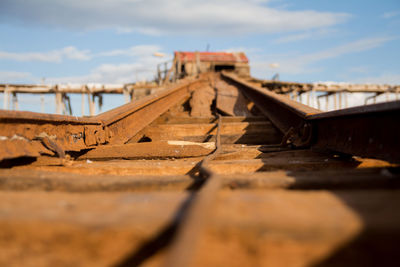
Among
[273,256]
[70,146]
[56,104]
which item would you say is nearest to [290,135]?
[70,146]

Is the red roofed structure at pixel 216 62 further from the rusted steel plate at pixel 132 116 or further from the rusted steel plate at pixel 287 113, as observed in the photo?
the rusted steel plate at pixel 287 113

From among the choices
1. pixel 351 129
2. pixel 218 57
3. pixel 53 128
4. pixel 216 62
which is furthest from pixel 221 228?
pixel 218 57

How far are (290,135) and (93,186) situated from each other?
7.01 feet

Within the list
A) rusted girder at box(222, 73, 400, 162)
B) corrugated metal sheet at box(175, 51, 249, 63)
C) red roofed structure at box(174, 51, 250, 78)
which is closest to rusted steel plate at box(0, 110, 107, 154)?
rusted girder at box(222, 73, 400, 162)

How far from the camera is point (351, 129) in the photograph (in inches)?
80.6

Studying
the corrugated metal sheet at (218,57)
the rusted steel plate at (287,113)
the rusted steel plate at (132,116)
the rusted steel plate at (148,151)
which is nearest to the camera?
the rusted steel plate at (148,151)

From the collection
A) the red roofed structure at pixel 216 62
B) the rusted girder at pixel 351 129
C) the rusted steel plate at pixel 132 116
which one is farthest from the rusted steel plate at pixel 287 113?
the red roofed structure at pixel 216 62

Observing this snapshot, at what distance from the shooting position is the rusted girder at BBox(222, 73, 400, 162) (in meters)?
1.59

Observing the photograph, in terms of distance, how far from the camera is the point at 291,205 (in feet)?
3.01

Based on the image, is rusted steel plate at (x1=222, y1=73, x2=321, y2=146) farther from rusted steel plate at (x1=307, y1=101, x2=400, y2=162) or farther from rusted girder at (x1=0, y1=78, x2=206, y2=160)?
rusted girder at (x1=0, y1=78, x2=206, y2=160)

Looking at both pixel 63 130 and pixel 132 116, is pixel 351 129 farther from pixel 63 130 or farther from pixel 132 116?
pixel 132 116

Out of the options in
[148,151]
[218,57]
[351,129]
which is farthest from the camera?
[218,57]

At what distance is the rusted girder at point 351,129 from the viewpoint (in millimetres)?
1588

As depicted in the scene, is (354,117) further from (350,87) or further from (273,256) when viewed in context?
(350,87)
